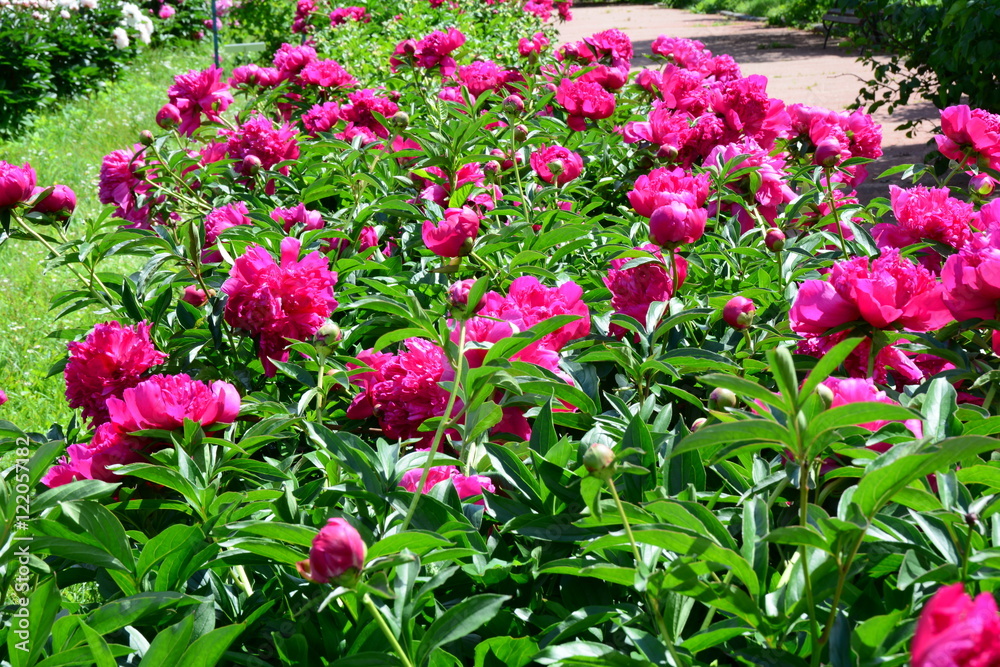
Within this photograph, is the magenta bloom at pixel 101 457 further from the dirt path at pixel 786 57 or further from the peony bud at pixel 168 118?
the dirt path at pixel 786 57

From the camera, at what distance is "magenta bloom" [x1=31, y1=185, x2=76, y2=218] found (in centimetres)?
151

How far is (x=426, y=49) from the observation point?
3.05 meters

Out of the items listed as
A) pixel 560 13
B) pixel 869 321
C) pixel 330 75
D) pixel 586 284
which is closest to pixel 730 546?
pixel 869 321

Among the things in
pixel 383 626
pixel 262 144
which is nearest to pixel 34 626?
pixel 383 626

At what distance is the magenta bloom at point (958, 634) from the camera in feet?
1.25

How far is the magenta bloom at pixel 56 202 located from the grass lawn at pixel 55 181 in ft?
1.56

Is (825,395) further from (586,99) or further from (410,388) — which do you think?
(586,99)

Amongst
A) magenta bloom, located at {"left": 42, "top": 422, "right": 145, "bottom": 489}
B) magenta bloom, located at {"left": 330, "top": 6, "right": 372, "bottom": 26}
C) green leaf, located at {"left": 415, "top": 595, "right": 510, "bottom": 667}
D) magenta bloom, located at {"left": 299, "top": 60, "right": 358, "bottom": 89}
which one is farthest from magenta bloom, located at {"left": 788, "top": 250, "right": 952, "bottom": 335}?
magenta bloom, located at {"left": 330, "top": 6, "right": 372, "bottom": 26}

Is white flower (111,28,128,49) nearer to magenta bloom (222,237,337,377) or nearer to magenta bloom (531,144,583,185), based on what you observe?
magenta bloom (531,144,583,185)

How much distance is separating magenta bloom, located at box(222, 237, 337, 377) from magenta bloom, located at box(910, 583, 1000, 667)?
92 cm

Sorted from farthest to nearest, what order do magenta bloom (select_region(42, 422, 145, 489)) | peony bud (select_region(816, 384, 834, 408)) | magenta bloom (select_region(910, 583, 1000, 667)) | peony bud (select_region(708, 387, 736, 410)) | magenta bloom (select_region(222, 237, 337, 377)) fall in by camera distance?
Result: magenta bloom (select_region(222, 237, 337, 377)) < magenta bloom (select_region(42, 422, 145, 489)) < peony bud (select_region(708, 387, 736, 410)) < peony bud (select_region(816, 384, 834, 408)) < magenta bloom (select_region(910, 583, 1000, 667))

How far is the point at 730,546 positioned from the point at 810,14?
15.0m

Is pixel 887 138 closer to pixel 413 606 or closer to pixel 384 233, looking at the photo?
pixel 384 233

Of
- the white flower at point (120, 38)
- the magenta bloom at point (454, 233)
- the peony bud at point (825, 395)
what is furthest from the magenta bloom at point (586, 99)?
the white flower at point (120, 38)
